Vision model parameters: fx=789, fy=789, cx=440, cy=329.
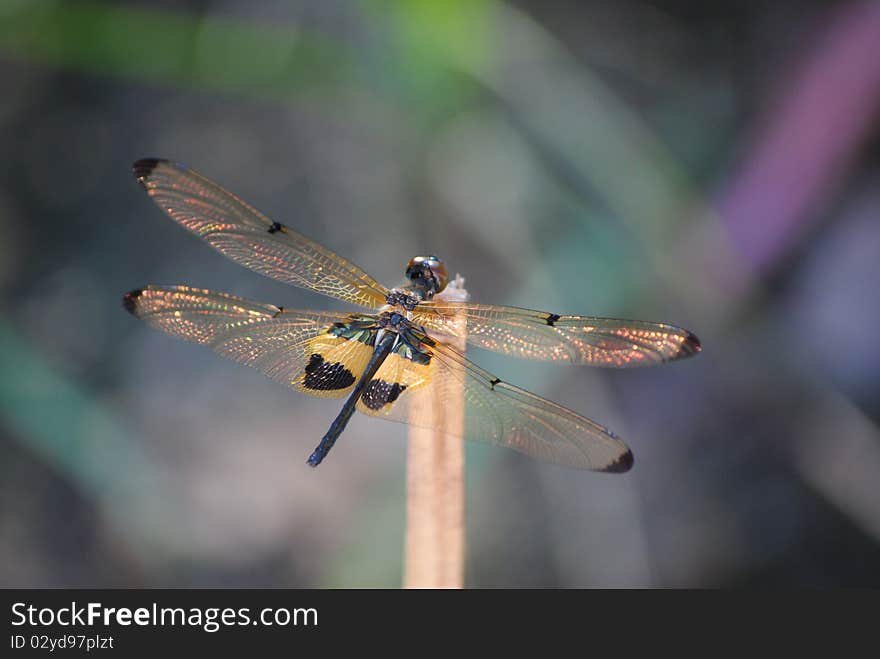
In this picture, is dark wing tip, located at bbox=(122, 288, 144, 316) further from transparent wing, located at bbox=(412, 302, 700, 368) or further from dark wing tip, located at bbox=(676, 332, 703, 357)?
dark wing tip, located at bbox=(676, 332, 703, 357)

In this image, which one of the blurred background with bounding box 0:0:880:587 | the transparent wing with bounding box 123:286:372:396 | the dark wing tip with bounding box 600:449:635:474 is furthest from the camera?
the blurred background with bounding box 0:0:880:587

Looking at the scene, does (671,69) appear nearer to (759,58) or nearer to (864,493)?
(759,58)

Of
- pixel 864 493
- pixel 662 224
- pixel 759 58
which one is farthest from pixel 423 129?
pixel 864 493

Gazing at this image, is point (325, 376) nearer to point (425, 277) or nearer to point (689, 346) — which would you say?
point (425, 277)

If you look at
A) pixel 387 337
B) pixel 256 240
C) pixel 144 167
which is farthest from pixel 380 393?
pixel 144 167

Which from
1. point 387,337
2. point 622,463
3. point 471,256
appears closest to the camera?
point 622,463

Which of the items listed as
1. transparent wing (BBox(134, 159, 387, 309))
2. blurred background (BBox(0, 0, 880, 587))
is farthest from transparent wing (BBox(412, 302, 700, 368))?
blurred background (BBox(0, 0, 880, 587))

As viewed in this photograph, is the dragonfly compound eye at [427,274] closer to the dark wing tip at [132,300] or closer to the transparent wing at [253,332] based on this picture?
the transparent wing at [253,332]
